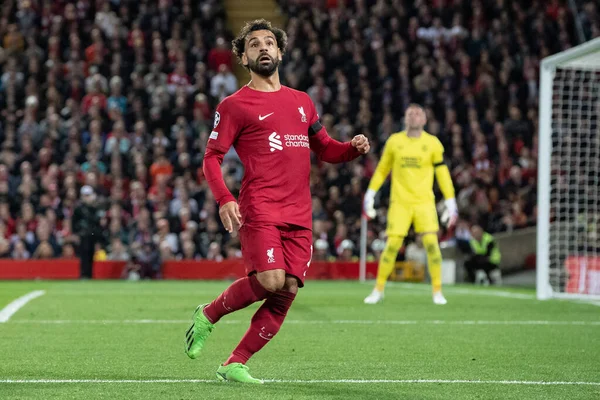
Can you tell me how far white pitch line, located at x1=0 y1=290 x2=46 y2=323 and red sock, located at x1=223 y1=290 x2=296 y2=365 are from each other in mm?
4456

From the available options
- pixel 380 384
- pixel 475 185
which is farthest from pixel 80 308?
pixel 475 185

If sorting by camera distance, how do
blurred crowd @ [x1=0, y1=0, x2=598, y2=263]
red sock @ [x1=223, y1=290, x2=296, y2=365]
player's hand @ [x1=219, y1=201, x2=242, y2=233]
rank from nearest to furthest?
player's hand @ [x1=219, y1=201, x2=242, y2=233] → red sock @ [x1=223, y1=290, x2=296, y2=365] → blurred crowd @ [x1=0, y1=0, x2=598, y2=263]

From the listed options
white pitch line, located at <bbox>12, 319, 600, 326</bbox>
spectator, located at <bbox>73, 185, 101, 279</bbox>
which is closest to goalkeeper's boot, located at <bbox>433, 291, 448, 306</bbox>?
white pitch line, located at <bbox>12, 319, 600, 326</bbox>

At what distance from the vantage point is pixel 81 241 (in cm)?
1920

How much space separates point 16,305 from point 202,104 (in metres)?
10.6

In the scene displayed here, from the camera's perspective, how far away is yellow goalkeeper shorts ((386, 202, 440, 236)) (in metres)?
12.3

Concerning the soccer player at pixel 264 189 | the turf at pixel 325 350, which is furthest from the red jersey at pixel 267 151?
the turf at pixel 325 350

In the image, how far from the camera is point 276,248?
5793 millimetres

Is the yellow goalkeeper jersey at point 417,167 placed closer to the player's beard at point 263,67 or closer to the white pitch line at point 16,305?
the white pitch line at point 16,305

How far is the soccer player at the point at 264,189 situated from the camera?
584cm

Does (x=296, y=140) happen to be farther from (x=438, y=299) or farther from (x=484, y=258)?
(x=484, y=258)

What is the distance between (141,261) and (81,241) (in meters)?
1.08

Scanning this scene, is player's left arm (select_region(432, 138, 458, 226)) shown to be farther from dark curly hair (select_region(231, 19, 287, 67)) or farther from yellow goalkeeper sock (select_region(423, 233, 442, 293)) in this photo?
dark curly hair (select_region(231, 19, 287, 67))

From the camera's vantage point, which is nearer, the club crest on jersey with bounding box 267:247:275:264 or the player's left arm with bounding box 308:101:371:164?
the club crest on jersey with bounding box 267:247:275:264
